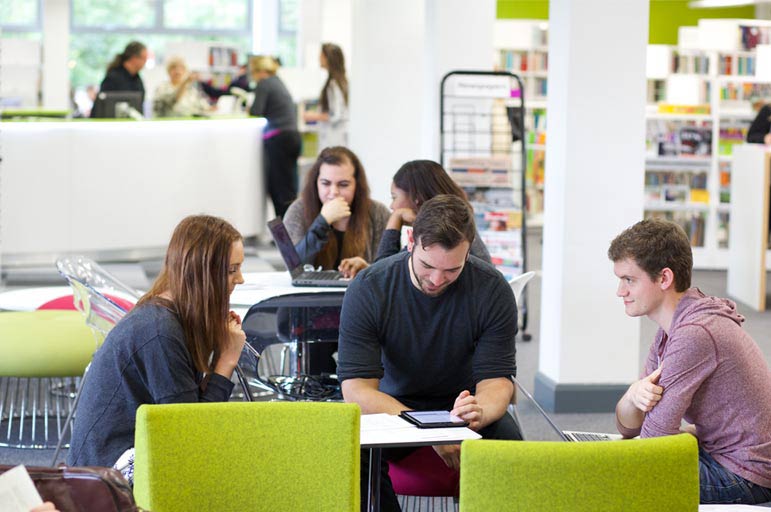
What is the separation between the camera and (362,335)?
329cm

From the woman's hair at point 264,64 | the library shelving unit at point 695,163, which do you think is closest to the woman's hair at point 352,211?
the woman's hair at point 264,64

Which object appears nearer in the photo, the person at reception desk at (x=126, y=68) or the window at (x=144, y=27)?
the person at reception desk at (x=126, y=68)

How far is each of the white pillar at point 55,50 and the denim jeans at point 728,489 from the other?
13774 millimetres

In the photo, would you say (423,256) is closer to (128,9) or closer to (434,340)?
(434,340)

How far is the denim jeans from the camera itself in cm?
270

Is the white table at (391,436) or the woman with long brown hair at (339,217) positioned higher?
the woman with long brown hair at (339,217)

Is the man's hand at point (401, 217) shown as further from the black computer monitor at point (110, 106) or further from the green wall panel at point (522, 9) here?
the green wall panel at point (522, 9)

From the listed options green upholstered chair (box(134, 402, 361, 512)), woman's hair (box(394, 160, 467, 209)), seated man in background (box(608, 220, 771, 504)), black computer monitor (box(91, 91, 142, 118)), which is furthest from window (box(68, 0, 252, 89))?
green upholstered chair (box(134, 402, 361, 512))

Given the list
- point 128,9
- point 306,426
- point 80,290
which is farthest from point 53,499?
point 128,9

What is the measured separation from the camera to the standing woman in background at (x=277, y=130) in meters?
10.1

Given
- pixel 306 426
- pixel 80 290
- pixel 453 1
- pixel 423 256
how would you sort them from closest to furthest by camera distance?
pixel 306 426, pixel 423 256, pixel 80 290, pixel 453 1

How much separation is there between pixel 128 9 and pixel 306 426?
1581 cm

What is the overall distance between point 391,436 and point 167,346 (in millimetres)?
608

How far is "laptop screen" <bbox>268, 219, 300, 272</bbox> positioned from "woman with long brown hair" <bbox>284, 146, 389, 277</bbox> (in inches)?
4.2
